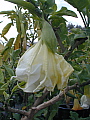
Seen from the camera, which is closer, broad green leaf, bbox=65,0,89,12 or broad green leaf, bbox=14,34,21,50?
broad green leaf, bbox=65,0,89,12

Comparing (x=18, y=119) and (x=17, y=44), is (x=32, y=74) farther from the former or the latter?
(x=18, y=119)

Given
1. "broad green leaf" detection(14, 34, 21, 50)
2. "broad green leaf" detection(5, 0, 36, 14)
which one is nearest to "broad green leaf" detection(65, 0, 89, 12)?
"broad green leaf" detection(5, 0, 36, 14)

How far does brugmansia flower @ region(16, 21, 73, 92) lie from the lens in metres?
0.42

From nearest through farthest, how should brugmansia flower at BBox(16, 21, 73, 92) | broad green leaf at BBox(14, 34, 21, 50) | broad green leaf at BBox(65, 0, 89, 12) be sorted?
brugmansia flower at BBox(16, 21, 73, 92), broad green leaf at BBox(65, 0, 89, 12), broad green leaf at BBox(14, 34, 21, 50)

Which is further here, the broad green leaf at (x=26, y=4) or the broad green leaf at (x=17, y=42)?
the broad green leaf at (x=17, y=42)

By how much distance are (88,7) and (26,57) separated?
294mm

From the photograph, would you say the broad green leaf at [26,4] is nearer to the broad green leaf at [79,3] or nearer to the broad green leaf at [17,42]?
the broad green leaf at [79,3]

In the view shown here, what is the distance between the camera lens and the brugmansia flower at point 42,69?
1.37ft

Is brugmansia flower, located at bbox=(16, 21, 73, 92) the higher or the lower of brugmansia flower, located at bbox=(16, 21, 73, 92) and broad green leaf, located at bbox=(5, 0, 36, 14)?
the lower

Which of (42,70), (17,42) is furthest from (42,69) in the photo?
(17,42)

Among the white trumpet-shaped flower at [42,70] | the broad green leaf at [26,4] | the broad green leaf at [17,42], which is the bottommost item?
the white trumpet-shaped flower at [42,70]

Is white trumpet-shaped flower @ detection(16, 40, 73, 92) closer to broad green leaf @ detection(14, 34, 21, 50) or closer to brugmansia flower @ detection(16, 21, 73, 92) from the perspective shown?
brugmansia flower @ detection(16, 21, 73, 92)

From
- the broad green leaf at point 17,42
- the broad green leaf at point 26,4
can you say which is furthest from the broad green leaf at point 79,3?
the broad green leaf at point 17,42

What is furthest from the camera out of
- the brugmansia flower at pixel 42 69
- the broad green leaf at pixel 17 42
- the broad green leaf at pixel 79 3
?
the broad green leaf at pixel 17 42
